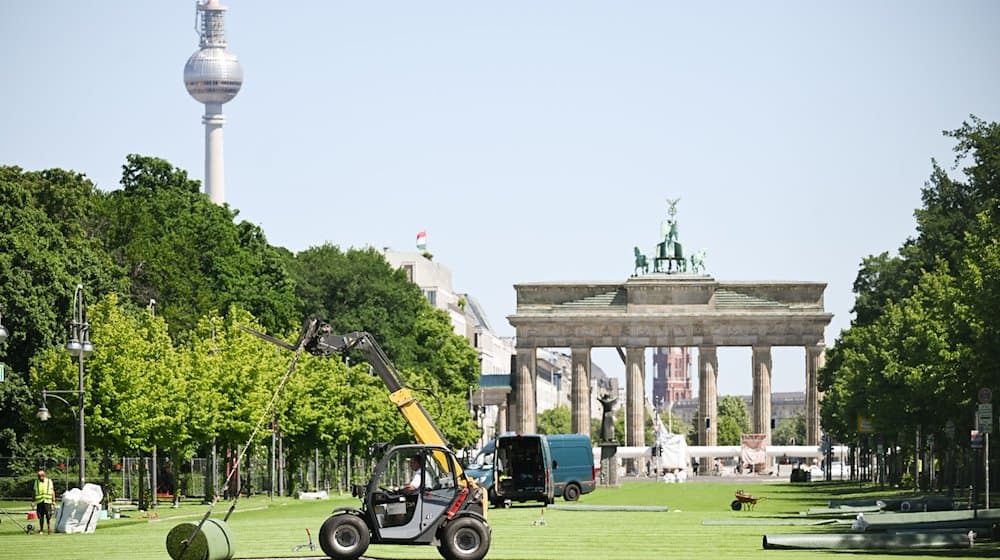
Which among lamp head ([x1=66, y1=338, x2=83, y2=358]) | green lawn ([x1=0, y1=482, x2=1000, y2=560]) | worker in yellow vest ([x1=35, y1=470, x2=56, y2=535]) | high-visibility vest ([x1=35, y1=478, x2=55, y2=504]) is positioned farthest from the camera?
lamp head ([x1=66, y1=338, x2=83, y2=358])

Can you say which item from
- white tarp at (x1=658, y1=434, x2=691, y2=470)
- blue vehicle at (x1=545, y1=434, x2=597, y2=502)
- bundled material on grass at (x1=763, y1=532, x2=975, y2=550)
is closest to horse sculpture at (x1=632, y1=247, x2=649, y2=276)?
white tarp at (x1=658, y1=434, x2=691, y2=470)

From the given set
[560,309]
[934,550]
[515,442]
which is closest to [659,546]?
[934,550]

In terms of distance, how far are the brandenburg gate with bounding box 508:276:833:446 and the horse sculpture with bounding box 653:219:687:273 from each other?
273cm

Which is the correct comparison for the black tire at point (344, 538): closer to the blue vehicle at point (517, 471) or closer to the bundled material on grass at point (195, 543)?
the bundled material on grass at point (195, 543)

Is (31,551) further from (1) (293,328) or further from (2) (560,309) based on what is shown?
(2) (560,309)

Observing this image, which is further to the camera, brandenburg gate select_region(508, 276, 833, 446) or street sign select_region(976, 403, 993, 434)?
brandenburg gate select_region(508, 276, 833, 446)

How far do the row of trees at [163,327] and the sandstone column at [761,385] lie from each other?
153 feet

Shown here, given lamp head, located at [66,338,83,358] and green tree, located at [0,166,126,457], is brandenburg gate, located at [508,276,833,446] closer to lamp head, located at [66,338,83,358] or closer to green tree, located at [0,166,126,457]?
green tree, located at [0,166,126,457]

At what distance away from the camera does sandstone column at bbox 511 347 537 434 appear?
7096 inches

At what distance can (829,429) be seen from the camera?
130375mm

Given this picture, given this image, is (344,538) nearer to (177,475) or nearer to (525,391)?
(177,475)

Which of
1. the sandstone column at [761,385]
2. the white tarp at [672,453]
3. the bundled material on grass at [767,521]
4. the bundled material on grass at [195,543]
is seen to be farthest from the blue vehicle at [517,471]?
the sandstone column at [761,385]

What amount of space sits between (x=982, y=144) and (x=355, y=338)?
144ft

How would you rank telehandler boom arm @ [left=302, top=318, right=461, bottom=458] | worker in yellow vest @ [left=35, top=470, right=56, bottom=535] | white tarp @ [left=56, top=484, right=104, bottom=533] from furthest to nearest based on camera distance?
white tarp @ [left=56, top=484, right=104, bottom=533] < worker in yellow vest @ [left=35, top=470, right=56, bottom=535] < telehandler boom arm @ [left=302, top=318, right=461, bottom=458]
